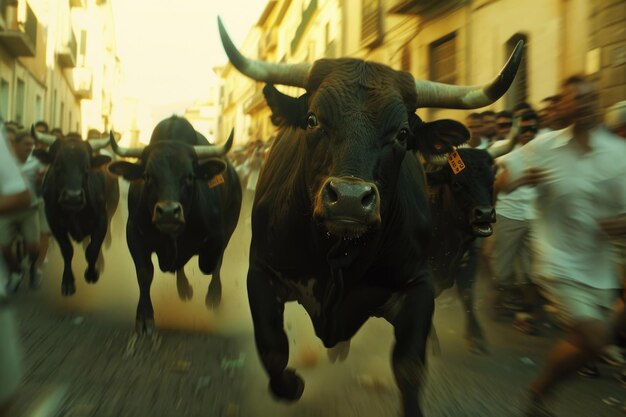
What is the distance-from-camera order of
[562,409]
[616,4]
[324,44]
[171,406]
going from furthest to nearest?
[324,44]
[616,4]
[562,409]
[171,406]

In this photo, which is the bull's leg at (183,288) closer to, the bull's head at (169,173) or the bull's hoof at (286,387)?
the bull's head at (169,173)

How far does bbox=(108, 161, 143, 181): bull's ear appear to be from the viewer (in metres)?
6.65

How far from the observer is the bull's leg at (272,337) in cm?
381

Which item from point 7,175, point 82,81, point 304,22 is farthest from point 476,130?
point 82,81

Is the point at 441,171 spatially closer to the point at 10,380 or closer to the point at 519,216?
the point at 519,216

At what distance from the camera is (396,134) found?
345 centimetres

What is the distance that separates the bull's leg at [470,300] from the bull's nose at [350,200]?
3128 mm

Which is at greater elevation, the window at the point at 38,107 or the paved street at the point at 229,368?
the window at the point at 38,107

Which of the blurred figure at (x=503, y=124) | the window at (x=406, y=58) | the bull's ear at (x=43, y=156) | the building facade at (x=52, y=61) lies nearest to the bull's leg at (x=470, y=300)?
the blurred figure at (x=503, y=124)

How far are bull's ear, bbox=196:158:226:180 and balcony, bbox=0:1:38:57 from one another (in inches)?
518

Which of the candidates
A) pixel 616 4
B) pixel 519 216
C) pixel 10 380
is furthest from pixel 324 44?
pixel 10 380

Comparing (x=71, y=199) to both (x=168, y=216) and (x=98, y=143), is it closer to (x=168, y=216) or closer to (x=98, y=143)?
(x=98, y=143)

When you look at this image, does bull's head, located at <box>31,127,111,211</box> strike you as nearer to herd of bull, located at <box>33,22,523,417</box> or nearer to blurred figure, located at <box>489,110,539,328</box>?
herd of bull, located at <box>33,22,523,417</box>

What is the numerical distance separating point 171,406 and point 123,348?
1587 millimetres
